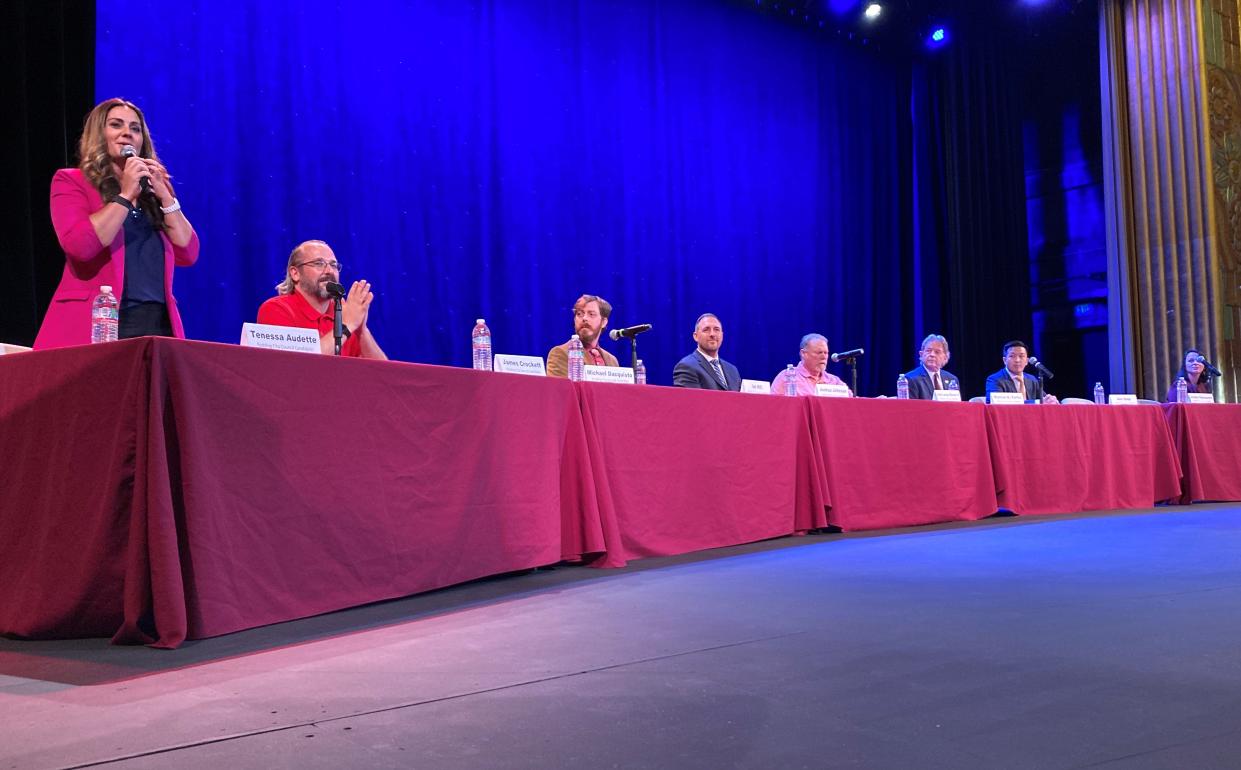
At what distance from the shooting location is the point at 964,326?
27.8ft

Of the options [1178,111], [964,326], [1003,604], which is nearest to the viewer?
[1003,604]

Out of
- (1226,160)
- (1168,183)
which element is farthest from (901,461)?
(1226,160)

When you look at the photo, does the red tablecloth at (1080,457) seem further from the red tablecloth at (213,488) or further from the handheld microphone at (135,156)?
the handheld microphone at (135,156)

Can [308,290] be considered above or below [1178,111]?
below

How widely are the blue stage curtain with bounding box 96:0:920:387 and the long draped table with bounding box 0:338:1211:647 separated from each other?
2.79 m


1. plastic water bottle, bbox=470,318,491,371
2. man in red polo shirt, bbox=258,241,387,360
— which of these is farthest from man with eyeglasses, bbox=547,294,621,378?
man in red polo shirt, bbox=258,241,387,360

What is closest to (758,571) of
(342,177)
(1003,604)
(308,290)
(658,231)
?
(1003,604)

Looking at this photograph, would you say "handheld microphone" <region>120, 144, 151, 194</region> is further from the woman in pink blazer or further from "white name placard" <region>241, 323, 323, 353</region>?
"white name placard" <region>241, 323, 323, 353</region>

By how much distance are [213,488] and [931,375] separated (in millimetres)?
4345

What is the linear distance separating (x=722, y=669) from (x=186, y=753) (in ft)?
2.72

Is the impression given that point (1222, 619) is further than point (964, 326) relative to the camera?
No

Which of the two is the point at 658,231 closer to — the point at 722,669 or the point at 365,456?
the point at 365,456

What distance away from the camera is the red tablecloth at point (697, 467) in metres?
3.18

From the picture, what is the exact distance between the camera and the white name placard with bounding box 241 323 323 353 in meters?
2.22
